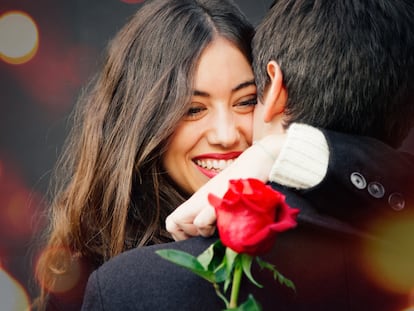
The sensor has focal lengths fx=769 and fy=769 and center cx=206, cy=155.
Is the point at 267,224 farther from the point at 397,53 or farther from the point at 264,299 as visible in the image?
the point at 397,53

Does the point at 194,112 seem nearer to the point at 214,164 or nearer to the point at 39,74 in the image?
the point at 214,164

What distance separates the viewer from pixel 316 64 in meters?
1.39

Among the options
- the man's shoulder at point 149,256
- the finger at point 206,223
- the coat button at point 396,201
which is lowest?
the coat button at point 396,201

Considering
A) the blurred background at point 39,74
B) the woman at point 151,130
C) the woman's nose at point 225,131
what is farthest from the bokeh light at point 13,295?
the woman's nose at point 225,131

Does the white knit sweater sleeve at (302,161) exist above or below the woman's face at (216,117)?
above

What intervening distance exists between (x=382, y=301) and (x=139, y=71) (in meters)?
1.15

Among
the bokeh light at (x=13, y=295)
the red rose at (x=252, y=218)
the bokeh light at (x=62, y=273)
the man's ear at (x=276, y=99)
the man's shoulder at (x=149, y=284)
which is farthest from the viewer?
the bokeh light at (x=13, y=295)

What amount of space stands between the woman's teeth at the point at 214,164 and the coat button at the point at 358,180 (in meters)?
0.78

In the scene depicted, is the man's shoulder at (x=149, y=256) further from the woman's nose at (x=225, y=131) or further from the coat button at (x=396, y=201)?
the woman's nose at (x=225, y=131)

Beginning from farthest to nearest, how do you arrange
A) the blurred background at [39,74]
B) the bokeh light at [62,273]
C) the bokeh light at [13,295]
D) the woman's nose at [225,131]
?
the blurred background at [39,74], the bokeh light at [13,295], the bokeh light at [62,273], the woman's nose at [225,131]

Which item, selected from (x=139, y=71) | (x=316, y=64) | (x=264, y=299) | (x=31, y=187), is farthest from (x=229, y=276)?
(x=31, y=187)

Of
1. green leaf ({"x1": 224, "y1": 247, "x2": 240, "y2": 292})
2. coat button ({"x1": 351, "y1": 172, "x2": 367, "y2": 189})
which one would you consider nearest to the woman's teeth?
coat button ({"x1": 351, "y1": 172, "x2": 367, "y2": 189})

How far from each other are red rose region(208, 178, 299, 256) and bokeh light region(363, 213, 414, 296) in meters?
0.21

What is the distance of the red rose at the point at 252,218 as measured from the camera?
3.19 feet
